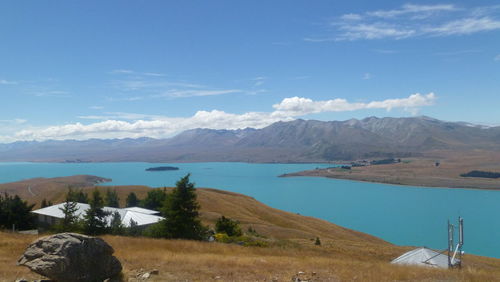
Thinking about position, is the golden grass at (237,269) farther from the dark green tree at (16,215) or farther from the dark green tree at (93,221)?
the dark green tree at (16,215)

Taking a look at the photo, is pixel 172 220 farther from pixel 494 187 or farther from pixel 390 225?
pixel 494 187

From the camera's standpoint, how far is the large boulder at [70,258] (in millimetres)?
10961

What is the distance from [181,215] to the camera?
93.7 feet

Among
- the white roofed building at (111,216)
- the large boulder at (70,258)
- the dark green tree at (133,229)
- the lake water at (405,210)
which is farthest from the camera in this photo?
the lake water at (405,210)

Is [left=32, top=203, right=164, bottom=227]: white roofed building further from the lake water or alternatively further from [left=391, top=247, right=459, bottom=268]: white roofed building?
the lake water

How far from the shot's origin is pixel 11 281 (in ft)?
37.8

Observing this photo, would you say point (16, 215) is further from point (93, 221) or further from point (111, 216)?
point (93, 221)

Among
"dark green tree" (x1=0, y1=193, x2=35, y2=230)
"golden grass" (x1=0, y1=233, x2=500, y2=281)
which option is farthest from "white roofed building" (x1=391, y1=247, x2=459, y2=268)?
"dark green tree" (x1=0, y1=193, x2=35, y2=230)

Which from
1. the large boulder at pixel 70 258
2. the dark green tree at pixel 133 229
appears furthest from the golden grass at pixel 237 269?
the dark green tree at pixel 133 229

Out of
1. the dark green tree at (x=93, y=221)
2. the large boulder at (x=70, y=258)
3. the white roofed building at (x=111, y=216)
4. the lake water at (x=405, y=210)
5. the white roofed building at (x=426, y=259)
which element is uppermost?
the large boulder at (x=70, y=258)

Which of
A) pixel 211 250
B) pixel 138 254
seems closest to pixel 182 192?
pixel 211 250

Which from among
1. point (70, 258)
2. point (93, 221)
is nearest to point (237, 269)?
point (70, 258)

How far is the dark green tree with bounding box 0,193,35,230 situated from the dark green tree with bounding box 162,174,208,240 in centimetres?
2519

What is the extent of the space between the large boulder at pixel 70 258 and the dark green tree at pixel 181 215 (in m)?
16.1
